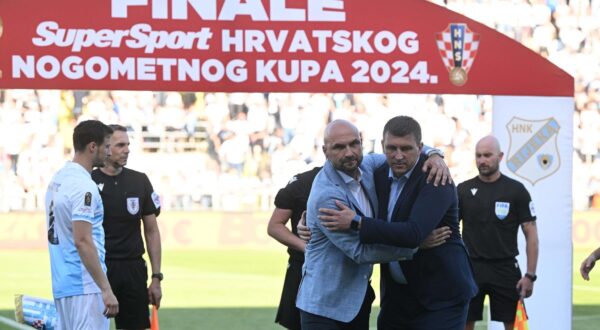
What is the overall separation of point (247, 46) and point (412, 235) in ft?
10.9

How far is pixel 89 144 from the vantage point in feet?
20.7

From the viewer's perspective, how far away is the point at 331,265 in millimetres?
5430

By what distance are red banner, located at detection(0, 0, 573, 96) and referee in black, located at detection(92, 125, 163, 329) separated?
0.56 metres

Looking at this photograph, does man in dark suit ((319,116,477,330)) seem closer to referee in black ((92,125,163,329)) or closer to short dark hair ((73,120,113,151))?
short dark hair ((73,120,113,151))

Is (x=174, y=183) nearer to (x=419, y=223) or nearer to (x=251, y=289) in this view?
(x=251, y=289)

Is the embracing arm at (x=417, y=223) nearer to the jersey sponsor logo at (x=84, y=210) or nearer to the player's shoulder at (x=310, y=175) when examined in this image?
the jersey sponsor logo at (x=84, y=210)

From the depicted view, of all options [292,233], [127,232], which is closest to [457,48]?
[292,233]

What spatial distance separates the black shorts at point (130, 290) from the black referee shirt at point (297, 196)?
129 centimetres

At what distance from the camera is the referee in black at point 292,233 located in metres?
7.13

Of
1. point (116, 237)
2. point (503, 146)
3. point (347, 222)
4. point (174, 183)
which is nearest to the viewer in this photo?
point (347, 222)

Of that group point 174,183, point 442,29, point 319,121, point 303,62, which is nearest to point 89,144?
point 303,62

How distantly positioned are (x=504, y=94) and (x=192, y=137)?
15.5 meters

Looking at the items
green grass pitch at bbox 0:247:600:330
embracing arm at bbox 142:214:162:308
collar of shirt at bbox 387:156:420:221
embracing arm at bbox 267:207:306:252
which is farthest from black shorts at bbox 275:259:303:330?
green grass pitch at bbox 0:247:600:330

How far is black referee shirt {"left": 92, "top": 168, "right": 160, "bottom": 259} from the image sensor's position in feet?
25.6
